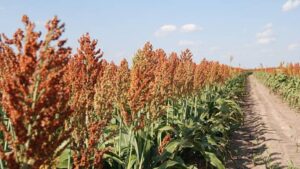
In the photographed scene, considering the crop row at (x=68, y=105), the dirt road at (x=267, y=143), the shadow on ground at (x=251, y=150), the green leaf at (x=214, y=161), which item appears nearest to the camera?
the crop row at (x=68, y=105)

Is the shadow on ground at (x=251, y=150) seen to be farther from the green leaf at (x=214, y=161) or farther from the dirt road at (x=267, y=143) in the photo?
the green leaf at (x=214, y=161)

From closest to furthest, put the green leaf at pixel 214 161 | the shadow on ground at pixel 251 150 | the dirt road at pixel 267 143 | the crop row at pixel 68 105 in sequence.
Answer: the crop row at pixel 68 105 → the green leaf at pixel 214 161 → the shadow on ground at pixel 251 150 → the dirt road at pixel 267 143

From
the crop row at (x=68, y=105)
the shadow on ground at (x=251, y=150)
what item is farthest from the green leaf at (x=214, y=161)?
the shadow on ground at (x=251, y=150)

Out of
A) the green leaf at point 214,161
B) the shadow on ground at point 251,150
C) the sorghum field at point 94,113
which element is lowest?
the shadow on ground at point 251,150

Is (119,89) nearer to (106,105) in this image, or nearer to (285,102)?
(106,105)

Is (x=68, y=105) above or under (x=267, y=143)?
above

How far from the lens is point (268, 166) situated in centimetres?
717

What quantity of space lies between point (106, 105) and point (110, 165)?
1232 millimetres

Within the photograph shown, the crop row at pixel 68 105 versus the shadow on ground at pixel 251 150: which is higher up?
the crop row at pixel 68 105

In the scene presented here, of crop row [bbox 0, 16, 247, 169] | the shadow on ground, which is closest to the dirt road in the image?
the shadow on ground

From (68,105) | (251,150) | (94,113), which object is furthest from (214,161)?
(68,105)

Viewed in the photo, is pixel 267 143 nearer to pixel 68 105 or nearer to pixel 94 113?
pixel 94 113

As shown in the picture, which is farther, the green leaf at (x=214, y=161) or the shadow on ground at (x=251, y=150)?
the shadow on ground at (x=251, y=150)

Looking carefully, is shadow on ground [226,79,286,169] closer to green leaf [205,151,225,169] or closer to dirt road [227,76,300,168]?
dirt road [227,76,300,168]
